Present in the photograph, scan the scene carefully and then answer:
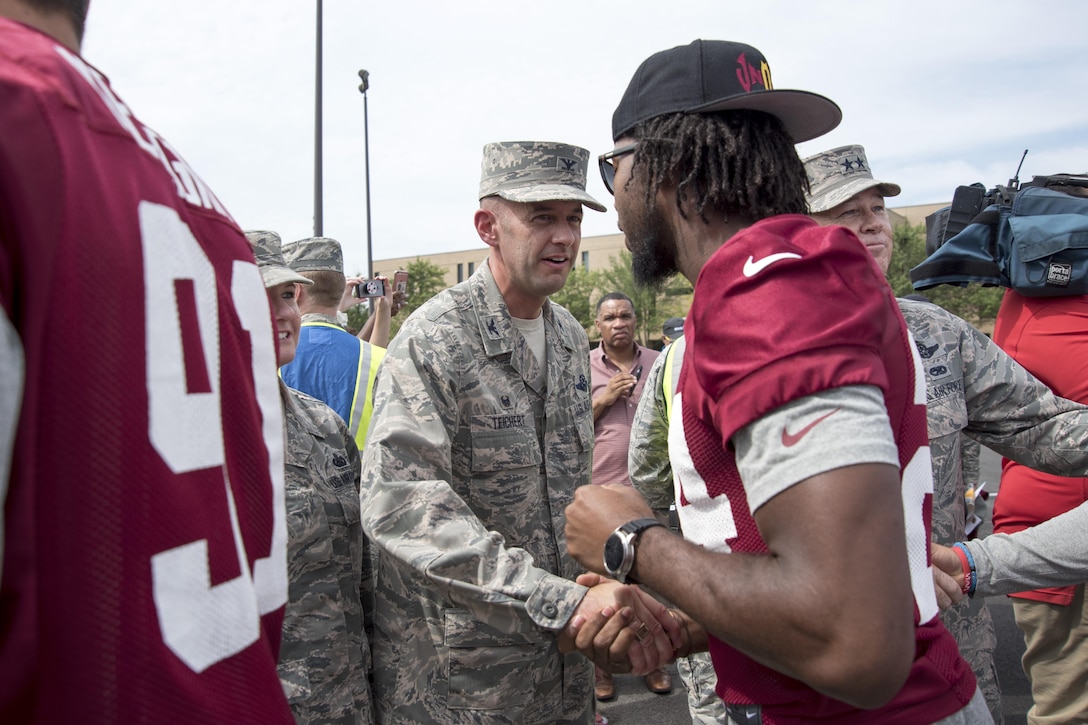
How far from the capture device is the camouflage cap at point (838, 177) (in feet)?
10.4

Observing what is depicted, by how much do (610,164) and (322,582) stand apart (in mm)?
1713

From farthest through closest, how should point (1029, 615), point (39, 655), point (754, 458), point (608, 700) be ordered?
point (608, 700) → point (1029, 615) → point (754, 458) → point (39, 655)

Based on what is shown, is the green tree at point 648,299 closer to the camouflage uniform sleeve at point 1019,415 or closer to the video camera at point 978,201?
the video camera at point 978,201

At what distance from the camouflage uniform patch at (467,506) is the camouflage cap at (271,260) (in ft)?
2.84

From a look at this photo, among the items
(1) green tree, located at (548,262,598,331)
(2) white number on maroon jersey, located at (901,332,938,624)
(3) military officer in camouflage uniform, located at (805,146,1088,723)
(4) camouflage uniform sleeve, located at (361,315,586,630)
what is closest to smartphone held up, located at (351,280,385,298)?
(4) camouflage uniform sleeve, located at (361,315,586,630)

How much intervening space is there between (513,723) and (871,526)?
1949 millimetres

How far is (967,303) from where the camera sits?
36781 millimetres

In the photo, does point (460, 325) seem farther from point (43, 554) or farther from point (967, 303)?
point (967, 303)

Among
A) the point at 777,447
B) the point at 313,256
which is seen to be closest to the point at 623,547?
the point at 777,447

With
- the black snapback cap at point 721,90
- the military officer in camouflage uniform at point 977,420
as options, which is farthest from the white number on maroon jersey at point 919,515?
the military officer in camouflage uniform at point 977,420

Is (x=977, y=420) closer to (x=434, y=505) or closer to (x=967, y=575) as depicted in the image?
(x=967, y=575)

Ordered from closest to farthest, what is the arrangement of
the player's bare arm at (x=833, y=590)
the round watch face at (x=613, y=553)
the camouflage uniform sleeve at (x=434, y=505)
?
1. the player's bare arm at (x=833, y=590)
2. the round watch face at (x=613, y=553)
3. the camouflage uniform sleeve at (x=434, y=505)

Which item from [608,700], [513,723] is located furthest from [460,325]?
[608,700]

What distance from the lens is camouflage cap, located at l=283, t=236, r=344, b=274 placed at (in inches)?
187
